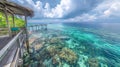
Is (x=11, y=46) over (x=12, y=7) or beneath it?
beneath

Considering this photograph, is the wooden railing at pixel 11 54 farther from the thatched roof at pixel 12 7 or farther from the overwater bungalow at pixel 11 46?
the thatched roof at pixel 12 7

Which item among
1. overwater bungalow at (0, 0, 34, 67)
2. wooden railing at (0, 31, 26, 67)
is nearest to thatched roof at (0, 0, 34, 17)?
overwater bungalow at (0, 0, 34, 67)

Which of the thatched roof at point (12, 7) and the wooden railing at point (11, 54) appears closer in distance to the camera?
the wooden railing at point (11, 54)

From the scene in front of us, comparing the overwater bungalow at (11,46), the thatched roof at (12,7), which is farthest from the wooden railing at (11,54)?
the thatched roof at (12,7)

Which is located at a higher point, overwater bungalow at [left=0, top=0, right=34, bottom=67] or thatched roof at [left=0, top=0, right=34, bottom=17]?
thatched roof at [left=0, top=0, right=34, bottom=17]

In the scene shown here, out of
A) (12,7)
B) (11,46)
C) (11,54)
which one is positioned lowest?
(11,54)

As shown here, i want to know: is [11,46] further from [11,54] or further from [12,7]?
[12,7]

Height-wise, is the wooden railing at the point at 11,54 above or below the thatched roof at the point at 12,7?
below

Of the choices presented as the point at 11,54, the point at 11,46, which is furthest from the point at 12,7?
the point at 11,54

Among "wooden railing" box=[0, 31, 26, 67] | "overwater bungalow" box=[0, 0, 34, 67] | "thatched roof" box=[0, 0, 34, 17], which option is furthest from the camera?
"thatched roof" box=[0, 0, 34, 17]

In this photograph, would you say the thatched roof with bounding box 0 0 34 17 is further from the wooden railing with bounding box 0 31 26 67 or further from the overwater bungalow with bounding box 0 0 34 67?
the wooden railing with bounding box 0 31 26 67

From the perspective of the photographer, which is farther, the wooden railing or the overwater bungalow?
the overwater bungalow

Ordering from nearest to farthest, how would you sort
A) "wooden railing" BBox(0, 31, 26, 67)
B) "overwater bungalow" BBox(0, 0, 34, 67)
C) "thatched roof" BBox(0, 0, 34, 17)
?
"wooden railing" BBox(0, 31, 26, 67) → "overwater bungalow" BBox(0, 0, 34, 67) → "thatched roof" BBox(0, 0, 34, 17)

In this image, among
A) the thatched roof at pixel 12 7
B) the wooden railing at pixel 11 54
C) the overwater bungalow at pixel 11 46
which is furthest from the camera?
the thatched roof at pixel 12 7
